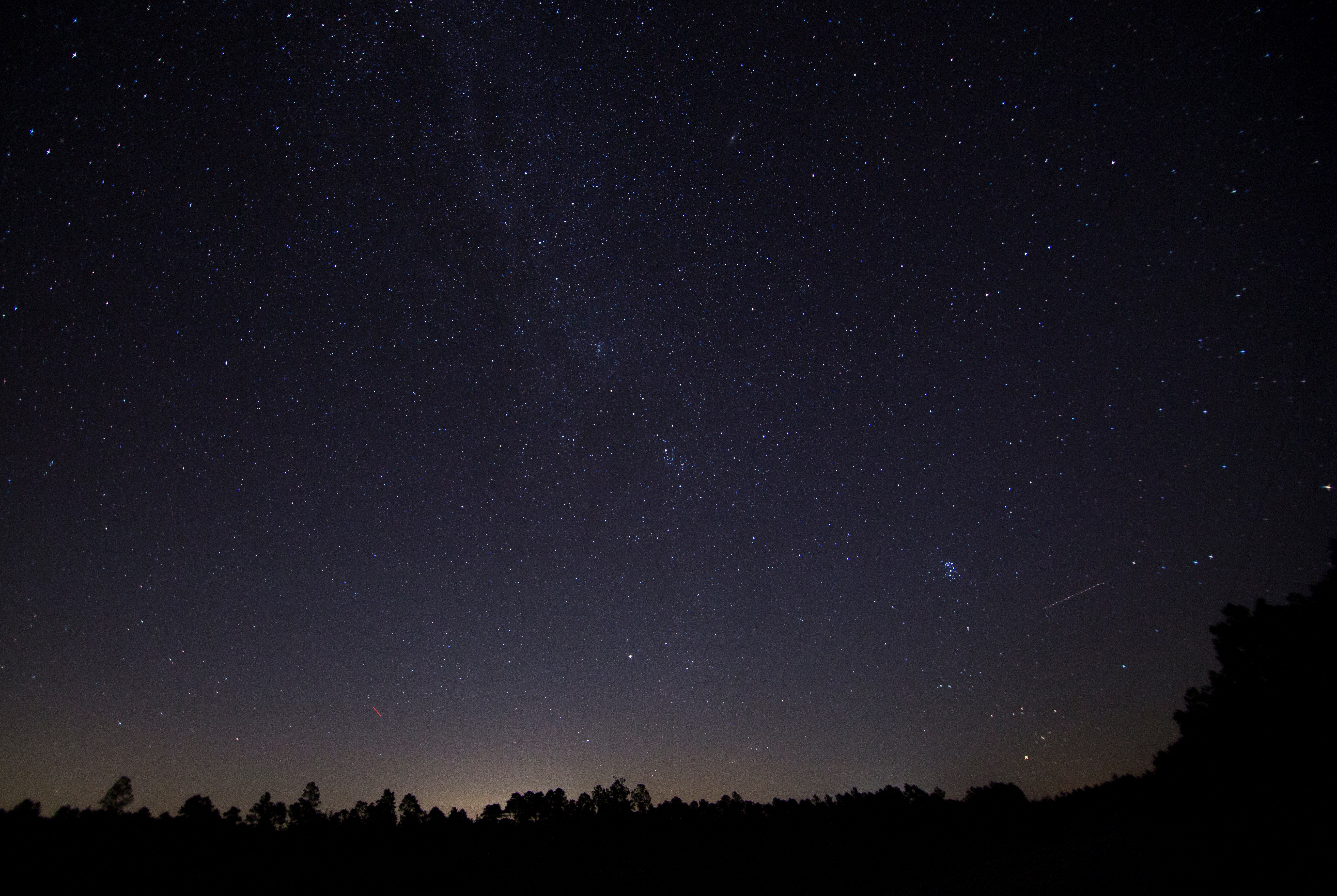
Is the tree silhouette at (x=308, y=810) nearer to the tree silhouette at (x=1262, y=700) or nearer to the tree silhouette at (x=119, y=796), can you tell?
the tree silhouette at (x=119, y=796)

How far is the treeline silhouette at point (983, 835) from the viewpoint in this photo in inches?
437

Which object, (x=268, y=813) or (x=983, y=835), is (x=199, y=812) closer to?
(x=268, y=813)

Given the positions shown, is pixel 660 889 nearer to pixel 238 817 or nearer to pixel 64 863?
pixel 64 863

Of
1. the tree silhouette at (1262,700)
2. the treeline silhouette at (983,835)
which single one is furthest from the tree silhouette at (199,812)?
the tree silhouette at (1262,700)

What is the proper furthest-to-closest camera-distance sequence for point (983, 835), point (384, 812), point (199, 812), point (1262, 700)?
point (384, 812) < point (199, 812) < point (983, 835) < point (1262, 700)

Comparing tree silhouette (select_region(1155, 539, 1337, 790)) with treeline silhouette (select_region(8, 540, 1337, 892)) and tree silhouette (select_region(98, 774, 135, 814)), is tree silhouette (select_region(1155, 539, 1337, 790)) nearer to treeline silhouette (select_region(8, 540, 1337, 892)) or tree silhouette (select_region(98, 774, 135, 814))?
treeline silhouette (select_region(8, 540, 1337, 892))

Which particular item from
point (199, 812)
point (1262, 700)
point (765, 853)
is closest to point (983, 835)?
point (765, 853)

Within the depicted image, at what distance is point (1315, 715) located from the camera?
46.7 feet

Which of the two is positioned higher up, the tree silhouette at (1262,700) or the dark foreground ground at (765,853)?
the tree silhouette at (1262,700)

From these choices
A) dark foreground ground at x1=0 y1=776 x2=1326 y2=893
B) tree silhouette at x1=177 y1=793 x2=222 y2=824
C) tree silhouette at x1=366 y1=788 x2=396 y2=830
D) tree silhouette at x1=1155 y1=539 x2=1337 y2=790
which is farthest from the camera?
tree silhouette at x1=366 y1=788 x2=396 y2=830

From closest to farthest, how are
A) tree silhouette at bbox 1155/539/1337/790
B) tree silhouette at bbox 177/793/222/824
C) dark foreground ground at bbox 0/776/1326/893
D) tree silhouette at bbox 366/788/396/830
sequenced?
dark foreground ground at bbox 0/776/1326/893 < tree silhouette at bbox 1155/539/1337/790 < tree silhouette at bbox 177/793/222/824 < tree silhouette at bbox 366/788/396/830

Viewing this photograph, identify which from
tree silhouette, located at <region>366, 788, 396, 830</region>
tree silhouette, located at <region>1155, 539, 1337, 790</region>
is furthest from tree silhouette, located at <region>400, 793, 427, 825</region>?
tree silhouette, located at <region>1155, 539, 1337, 790</region>

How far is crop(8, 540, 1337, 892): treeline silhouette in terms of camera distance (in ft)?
36.4

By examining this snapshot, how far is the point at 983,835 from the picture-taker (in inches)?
904
